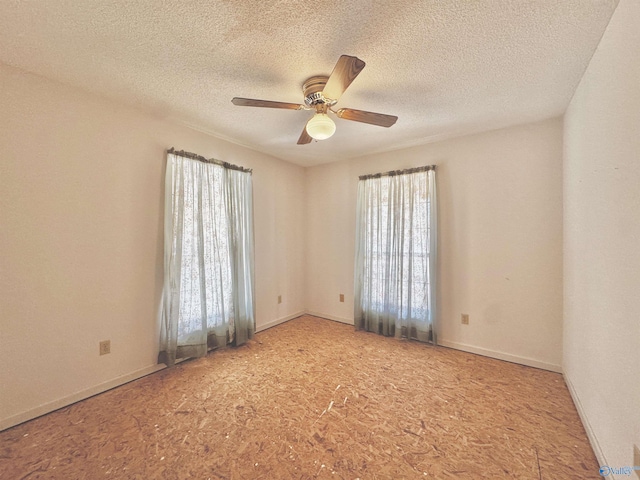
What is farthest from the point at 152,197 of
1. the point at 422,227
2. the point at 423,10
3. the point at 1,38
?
the point at 422,227

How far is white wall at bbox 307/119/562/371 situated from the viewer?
8.16ft

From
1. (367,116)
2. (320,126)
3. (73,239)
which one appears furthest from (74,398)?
(367,116)

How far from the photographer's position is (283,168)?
3898 millimetres

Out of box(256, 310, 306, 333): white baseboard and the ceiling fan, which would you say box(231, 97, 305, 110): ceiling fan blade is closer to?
the ceiling fan

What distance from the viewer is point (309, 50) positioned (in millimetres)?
1623

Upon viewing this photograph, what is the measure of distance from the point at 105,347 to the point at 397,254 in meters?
3.02

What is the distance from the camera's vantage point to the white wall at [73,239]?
1775 millimetres

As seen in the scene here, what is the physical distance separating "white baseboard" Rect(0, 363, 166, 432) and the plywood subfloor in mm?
54

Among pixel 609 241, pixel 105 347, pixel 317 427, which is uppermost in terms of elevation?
pixel 609 241

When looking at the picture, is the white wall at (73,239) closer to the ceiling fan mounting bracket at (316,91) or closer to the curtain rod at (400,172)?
the ceiling fan mounting bracket at (316,91)

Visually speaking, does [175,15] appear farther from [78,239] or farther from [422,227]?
[422,227]

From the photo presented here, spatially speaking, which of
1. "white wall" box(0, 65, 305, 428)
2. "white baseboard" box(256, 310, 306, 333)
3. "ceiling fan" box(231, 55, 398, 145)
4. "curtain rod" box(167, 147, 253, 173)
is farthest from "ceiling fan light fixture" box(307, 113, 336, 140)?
"white baseboard" box(256, 310, 306, 333)

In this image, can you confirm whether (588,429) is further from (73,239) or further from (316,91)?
(73,239)

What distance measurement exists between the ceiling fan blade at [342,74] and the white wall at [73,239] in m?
1.81
